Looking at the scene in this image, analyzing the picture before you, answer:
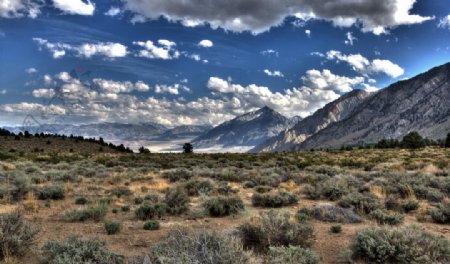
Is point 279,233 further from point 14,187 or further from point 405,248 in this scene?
point 14,187

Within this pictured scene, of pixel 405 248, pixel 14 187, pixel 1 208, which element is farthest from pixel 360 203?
pixel 14 187

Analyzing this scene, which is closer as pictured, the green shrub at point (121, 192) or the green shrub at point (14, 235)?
the green shrub at point (14, 235)

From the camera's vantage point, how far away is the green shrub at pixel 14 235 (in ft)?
26.1

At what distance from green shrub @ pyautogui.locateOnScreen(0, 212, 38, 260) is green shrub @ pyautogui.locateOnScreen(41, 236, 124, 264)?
660 millimetres

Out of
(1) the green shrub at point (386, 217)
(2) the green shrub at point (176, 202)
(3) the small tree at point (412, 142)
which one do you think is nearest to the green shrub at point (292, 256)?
(1) the green shrub at point (386, 217)

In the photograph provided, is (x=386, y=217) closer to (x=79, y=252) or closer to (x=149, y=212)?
(x=149, y=212)

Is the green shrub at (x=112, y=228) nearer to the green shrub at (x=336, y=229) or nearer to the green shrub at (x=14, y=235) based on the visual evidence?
the green shrub at (x=14, y=235)

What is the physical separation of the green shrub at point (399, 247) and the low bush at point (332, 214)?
394cm

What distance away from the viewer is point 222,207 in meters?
13.4

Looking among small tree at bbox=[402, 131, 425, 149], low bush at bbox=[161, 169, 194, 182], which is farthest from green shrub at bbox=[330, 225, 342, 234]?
small tree at bbox=[402, 131, 425, 149]

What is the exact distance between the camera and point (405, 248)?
7809 mm

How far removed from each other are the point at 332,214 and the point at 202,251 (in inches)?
306

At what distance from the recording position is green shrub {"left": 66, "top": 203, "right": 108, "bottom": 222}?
1202cm

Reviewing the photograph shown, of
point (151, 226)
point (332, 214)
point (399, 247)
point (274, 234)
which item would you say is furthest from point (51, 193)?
point (399, 247)
